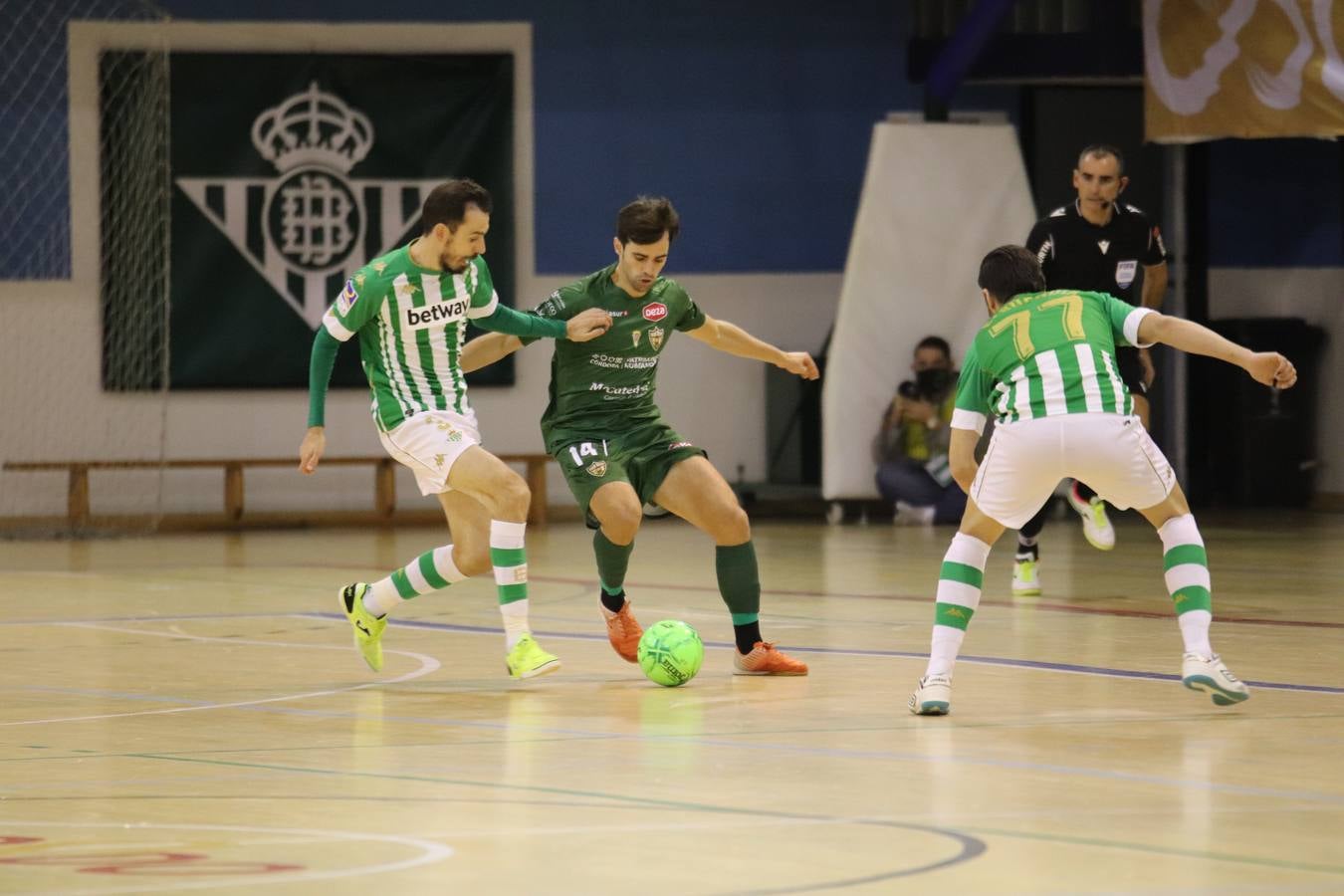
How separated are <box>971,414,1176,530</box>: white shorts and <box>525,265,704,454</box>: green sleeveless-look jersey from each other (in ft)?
5.84

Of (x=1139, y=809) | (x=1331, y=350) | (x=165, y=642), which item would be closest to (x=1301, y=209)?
(x=1331, y=350)

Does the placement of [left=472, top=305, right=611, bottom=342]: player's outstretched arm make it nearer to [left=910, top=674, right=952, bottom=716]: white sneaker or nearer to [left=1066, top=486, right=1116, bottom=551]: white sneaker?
[left=910, top=674, right=952, bottom=716]: white sneaker

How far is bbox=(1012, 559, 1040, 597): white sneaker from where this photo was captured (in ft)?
35.5

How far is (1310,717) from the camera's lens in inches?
258

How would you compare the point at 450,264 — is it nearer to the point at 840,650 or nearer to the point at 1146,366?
the point at 840,650

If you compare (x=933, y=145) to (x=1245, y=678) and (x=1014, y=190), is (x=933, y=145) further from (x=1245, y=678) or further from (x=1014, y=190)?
(x=1245, y=678)

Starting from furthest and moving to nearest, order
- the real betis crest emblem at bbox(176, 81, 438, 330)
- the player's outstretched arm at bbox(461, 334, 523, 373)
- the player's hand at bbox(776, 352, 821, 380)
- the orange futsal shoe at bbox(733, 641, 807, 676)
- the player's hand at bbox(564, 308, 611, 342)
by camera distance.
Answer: the real betis crest emblem at bbox(176, 81, 438, 330), the player's hand at bbox(776, 352, 821, 380), the player's outstretched arm at bbox(461, 334, 523, 373), the player's hand at bbox(564, 308, 611, 342), the orange futsal shoe at bbox(733, 641, 807, 676)

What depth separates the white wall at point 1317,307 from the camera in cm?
1817

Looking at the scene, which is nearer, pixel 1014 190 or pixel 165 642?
pixel 165 642

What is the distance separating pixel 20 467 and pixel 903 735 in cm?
1181

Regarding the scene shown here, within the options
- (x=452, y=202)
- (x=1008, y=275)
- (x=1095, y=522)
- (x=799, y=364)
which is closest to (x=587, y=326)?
(x=452, y=202)

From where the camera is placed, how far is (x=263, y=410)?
17797 mm

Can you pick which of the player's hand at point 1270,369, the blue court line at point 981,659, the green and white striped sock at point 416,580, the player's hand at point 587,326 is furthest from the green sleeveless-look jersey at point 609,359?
the player's hand at point 1270,369

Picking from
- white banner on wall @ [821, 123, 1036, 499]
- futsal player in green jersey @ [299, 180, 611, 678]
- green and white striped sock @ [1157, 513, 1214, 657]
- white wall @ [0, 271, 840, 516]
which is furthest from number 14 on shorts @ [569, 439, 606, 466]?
white wall @ [0, 271, 840, 516]
